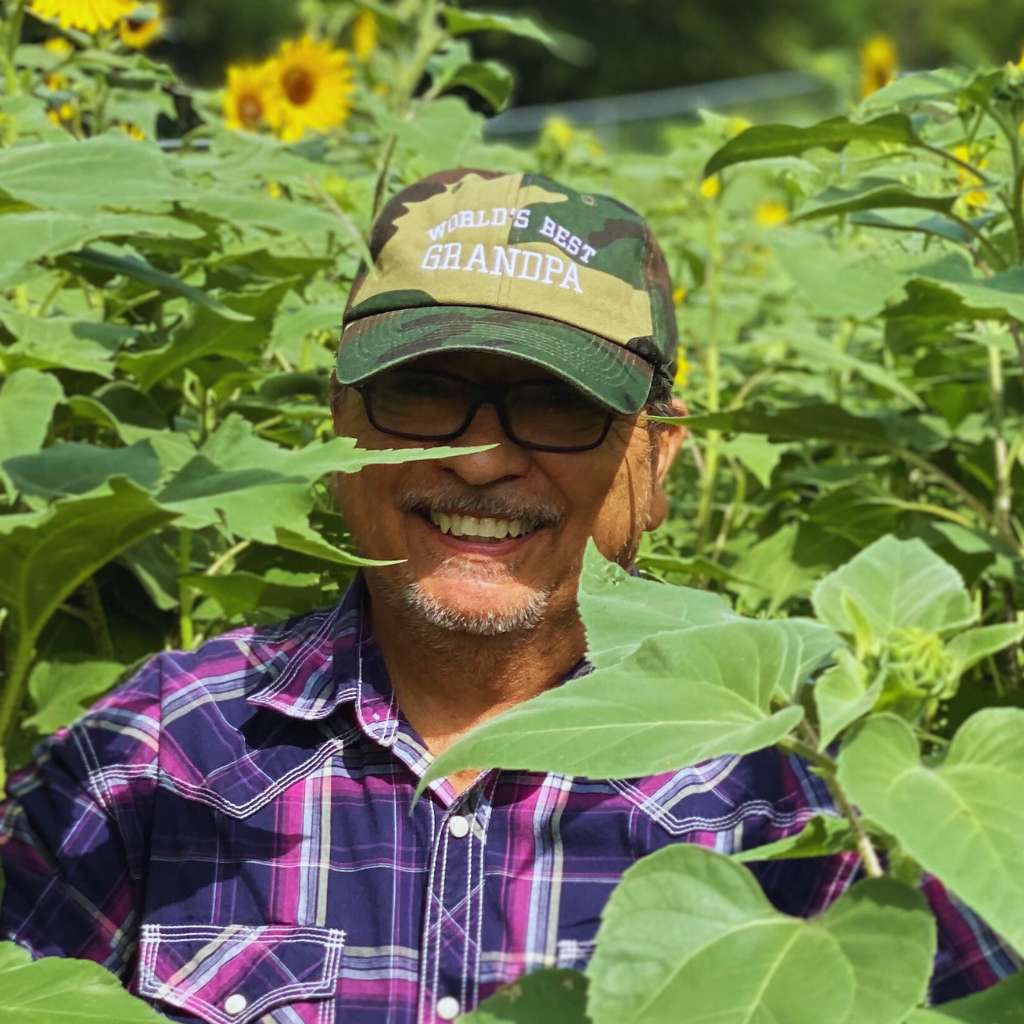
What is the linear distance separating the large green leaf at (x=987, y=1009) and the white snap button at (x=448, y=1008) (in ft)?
2.34

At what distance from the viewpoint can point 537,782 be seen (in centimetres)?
174

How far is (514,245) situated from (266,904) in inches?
27.9

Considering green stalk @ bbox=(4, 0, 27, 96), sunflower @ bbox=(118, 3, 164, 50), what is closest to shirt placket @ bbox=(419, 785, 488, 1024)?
green stalk @ bbox=(4, 0, 27, 96)

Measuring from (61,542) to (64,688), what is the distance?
710 millimetres

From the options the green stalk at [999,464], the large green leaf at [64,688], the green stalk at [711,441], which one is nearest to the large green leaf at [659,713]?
the large green leaf at [64,688]

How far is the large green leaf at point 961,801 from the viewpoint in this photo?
85 cm

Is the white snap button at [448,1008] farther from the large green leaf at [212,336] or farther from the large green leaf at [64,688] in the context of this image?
the large green leaf at [212,336]

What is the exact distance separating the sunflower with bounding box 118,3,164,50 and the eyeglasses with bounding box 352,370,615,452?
33.5 inches

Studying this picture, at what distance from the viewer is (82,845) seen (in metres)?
1.79

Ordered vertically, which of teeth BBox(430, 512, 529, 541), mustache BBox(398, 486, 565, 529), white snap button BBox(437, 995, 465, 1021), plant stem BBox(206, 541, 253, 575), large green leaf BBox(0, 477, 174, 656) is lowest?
white snap button BBox(437, 995, 465, 1021)

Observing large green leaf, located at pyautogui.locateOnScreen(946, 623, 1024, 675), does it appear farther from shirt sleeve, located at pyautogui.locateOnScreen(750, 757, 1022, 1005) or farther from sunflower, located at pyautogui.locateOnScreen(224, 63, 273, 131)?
sunflower, located at pyautogui.locateOnScreen(224, 63, 273, 131)

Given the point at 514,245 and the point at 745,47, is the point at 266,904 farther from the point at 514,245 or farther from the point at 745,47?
the point at 745,47

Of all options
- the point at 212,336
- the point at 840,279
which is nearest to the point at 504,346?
the point at 212,336

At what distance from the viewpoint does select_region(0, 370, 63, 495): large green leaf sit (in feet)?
4.91
